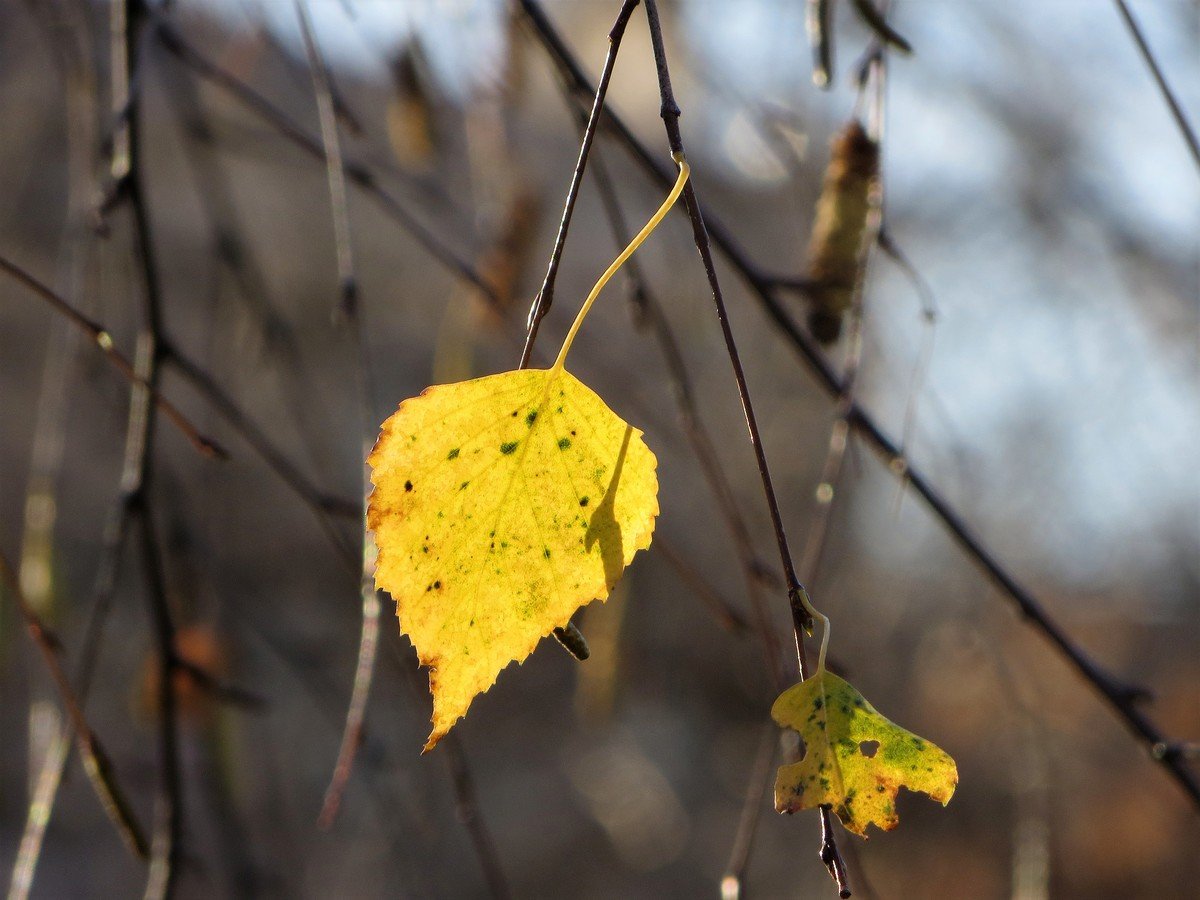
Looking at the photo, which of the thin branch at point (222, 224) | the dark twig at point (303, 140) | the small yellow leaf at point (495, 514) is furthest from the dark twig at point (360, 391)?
the thin branch at point (222, 224)

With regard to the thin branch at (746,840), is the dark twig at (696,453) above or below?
above

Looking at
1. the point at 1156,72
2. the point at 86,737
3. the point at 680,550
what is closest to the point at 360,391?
the point at 86,737

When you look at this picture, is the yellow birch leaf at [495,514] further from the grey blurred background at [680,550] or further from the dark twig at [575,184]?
the grey blurred background at [680,550]

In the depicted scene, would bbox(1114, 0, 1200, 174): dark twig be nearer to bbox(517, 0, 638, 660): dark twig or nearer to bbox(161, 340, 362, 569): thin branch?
bbox(517, 0, 638, 660): dark twig

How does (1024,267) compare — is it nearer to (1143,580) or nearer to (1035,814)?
(1143,580)

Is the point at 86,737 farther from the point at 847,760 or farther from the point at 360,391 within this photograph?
the point at 847,760

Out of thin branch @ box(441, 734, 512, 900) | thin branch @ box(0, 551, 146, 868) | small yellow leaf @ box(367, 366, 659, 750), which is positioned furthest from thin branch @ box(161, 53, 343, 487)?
small yellow leaf @ box(367, 366, 659, 750)
